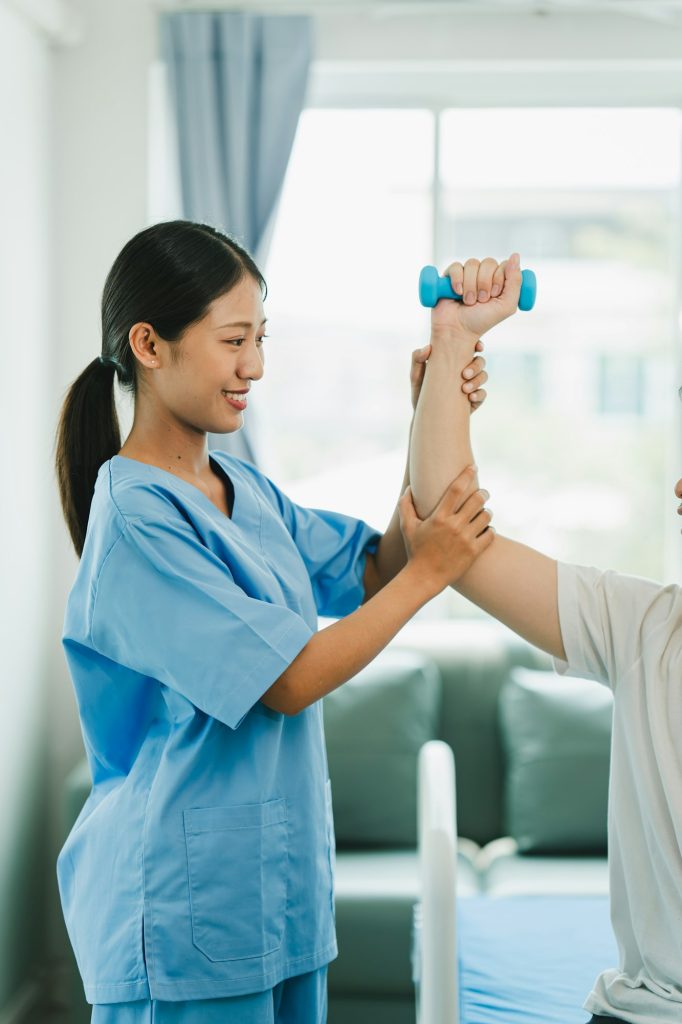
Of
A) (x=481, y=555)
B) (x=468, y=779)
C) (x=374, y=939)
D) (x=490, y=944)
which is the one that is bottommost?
(x=374, y=939)

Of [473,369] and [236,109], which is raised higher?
[236,109]

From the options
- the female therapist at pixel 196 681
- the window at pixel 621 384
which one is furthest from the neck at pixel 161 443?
the window at pixel 621 384

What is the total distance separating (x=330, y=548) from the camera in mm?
1580

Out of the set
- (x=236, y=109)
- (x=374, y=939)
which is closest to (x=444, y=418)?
(x=374, y=939)

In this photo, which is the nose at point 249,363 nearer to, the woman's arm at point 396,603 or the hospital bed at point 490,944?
the woman's arm at point 396,603

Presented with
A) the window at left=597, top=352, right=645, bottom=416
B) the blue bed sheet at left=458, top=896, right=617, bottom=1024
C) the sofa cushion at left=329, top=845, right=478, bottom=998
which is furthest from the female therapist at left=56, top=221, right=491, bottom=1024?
the window at left=597, top=352, right=645, bottom=416

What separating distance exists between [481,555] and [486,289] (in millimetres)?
332

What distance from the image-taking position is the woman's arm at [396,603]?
1.24 m

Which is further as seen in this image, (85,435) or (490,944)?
(490,944)

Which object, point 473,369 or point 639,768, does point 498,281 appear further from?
point 639,768

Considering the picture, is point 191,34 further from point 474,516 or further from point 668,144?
point 474,516

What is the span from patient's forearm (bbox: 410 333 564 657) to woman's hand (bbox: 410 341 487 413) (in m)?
0.01

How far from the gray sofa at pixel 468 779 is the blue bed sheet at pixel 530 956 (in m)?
0.32

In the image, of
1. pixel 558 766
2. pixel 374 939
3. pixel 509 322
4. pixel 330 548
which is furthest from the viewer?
pixel 509 322
